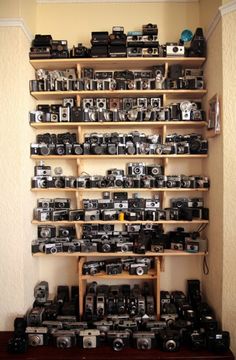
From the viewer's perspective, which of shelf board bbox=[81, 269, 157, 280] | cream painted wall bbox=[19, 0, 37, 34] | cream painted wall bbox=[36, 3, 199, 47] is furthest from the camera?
cream painted wall bbox=[36, 3, 199, 47]

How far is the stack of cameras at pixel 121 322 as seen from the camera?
211cm

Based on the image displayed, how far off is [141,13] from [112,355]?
10.8 ft

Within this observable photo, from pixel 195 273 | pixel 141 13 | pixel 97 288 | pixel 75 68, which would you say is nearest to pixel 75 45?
pixel 75 68

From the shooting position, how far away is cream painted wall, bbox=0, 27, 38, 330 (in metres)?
2.35

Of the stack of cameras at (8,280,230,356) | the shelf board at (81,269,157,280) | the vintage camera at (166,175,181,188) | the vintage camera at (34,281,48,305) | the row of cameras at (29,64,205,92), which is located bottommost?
the stack of cameras at (8,280,230,356)

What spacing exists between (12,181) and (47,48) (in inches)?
53.2

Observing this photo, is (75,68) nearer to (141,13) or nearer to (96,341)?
(141,13)

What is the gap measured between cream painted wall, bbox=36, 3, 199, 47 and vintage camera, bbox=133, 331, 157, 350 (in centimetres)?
288

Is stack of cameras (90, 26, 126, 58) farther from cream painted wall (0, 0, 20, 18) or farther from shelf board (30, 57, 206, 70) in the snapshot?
cream painted wall (0, 0, 20, 18)

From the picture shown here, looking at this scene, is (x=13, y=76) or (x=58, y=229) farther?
(x=58, y=229)

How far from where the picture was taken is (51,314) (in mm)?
2412

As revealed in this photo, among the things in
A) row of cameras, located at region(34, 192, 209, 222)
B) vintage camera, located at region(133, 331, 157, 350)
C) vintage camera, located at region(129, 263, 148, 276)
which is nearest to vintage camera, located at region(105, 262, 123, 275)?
vintage camera, located at region(129, 263, 148, 276)

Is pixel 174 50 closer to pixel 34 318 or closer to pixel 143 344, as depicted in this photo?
pixel 143 344

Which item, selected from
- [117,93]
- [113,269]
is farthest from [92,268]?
[117,93]
